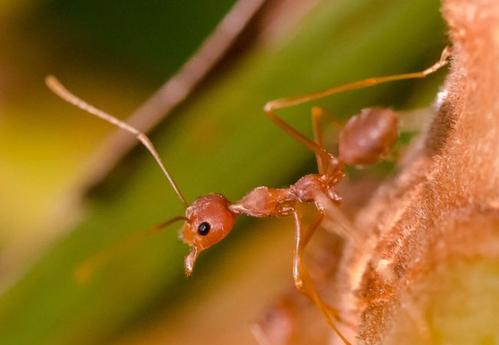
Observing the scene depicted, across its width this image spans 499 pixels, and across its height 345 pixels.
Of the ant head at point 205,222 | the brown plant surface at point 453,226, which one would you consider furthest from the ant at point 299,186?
the brown plant surface at point 453,226

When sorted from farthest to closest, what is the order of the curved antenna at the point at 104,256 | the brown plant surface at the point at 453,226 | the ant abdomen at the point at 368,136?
the curved antenna at the point at 104,256 < the ant abdomen at the point at 368,136 < the brown plant surface at the point at 453,226

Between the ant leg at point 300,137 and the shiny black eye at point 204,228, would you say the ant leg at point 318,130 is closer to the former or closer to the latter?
the ant leg at point 300,137

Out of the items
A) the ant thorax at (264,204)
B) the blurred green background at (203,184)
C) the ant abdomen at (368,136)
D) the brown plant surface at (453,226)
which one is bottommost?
the brown plant surface at (453,226)

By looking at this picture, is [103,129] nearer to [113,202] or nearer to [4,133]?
[4,133]

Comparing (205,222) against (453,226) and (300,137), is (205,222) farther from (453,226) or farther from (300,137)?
(453,226)

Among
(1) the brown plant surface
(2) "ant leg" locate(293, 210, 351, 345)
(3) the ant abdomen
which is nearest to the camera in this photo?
(1) the brown plant surface

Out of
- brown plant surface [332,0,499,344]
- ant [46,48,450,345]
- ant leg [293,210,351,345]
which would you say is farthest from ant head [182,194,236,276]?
brown plant surface [332,0,499,344]

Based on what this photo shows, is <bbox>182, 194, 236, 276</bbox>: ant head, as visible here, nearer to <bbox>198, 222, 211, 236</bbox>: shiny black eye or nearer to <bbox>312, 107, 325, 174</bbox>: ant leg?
<bbox>198, 222, 211, 236</bbox>: shiny black eye
